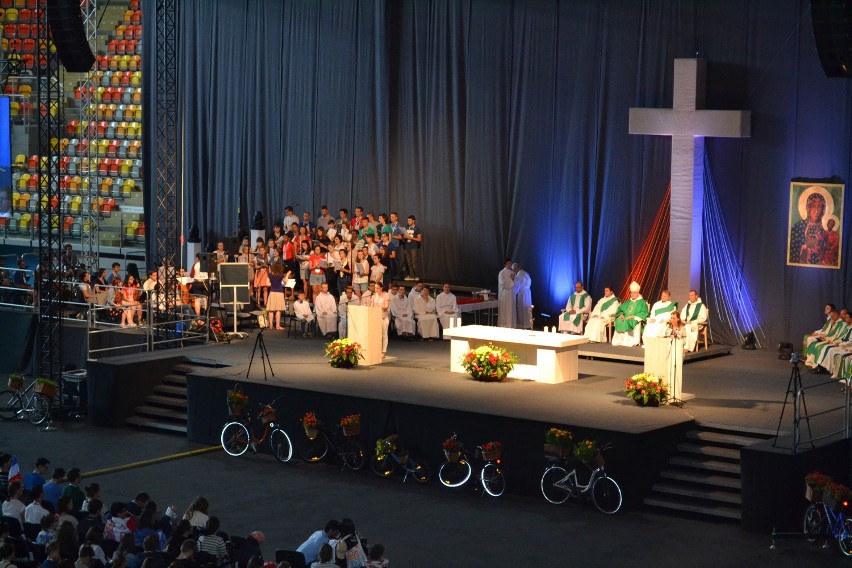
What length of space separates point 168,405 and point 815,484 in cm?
1007

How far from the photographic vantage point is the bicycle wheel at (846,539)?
1510cm

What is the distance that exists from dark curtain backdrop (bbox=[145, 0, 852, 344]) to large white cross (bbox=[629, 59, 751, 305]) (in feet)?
2.03

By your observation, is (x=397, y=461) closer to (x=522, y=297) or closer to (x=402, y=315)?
(x=402, y=315)

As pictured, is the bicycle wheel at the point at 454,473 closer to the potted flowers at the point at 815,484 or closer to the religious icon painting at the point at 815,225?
the potted flowers at the point at 815,484

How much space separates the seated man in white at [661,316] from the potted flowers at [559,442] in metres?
5.75

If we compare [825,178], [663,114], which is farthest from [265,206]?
[825,178]

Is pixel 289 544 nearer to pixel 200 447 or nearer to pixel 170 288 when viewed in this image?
pixel 200 447

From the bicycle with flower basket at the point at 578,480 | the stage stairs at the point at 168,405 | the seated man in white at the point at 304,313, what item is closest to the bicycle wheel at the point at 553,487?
the bicycle with flower basket at the point at 578,480

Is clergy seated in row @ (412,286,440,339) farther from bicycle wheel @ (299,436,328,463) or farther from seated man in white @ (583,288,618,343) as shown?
bicycle wheel @ (299,436,328,463)

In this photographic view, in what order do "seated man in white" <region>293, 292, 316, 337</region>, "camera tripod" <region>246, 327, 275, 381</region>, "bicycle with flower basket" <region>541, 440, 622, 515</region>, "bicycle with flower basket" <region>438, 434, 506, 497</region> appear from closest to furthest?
"bicycle with flower basket" <region>541, 440, 622, 515</region> → "bicycle with flower basket" <region>438, 434, 506, 497</region> → "camera tripod" <region>246, 327, 275, 381</region> → "seated man in white" <region>293, 292, 316, 337</region>

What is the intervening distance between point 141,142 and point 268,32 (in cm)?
546

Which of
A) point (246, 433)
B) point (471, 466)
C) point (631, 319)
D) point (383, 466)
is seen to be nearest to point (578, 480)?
point (471, 466)

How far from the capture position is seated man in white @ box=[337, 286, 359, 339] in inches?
925

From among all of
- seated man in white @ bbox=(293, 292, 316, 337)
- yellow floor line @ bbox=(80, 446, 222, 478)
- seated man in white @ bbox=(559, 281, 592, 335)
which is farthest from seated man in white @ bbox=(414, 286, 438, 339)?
yellow floor line @ bbox=(80, 446, 222, 478)
